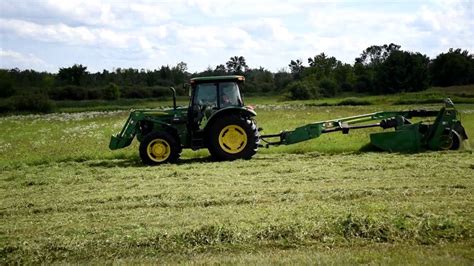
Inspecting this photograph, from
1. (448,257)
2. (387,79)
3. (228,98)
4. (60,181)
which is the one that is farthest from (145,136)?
(387,79)

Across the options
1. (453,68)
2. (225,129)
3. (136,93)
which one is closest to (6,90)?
(136,93)

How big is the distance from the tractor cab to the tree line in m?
38.2

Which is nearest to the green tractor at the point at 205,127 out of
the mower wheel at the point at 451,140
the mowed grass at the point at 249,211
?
the mowed grass at the point at 249,211

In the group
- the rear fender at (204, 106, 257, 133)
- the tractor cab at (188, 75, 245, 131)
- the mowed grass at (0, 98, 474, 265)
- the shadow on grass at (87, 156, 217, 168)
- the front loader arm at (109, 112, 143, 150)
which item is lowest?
the shadow on grass at (87, 156, 217, 168)

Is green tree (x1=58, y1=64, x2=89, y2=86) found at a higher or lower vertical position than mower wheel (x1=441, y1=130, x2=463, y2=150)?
higher

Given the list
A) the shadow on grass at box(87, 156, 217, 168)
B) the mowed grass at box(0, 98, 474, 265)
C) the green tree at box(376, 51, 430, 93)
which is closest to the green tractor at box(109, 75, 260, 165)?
the shadow on grass at box(87, 156, 217, 168)

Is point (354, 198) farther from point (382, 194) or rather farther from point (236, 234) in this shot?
point (236, 234)

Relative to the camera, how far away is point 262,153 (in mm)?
14688

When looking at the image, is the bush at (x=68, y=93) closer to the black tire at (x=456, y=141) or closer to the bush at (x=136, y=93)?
the bush at (x=136, y=93)

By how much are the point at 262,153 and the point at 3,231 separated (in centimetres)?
833

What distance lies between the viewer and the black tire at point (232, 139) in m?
13.4

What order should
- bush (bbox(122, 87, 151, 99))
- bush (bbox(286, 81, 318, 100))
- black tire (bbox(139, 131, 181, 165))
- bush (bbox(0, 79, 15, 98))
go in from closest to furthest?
black tire (bbox(139, 131, 181, 165)), bush (bbox(0, 79, 15, 98)), bush (bbox(286, 81, 318, 100)), bush (bbox(122, 87, 151, 99))

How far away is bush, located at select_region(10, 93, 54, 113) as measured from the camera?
4828cm

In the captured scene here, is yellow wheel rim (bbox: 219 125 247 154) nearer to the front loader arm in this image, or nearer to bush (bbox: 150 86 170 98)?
the front loader arm
